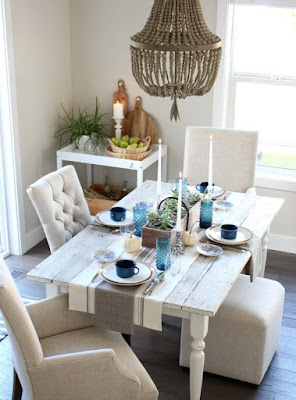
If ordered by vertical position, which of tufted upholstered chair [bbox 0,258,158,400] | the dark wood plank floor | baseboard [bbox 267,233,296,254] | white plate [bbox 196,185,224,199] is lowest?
the dark wood plank floor

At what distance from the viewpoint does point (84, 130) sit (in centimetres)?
487

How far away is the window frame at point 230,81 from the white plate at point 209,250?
1.66 meters

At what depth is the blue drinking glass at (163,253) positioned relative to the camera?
2951mm

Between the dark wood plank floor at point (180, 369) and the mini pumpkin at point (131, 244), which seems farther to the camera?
the dark wood plank floor at point (180, 369)

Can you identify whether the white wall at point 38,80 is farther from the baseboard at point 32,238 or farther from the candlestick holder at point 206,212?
the candlestick holder at point 206,212

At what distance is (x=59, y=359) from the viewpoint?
8.28 ft

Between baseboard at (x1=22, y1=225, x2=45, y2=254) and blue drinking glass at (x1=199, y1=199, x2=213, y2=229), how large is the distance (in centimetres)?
174

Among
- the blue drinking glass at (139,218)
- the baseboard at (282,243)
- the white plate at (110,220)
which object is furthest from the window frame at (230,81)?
the blue drinking glass at (139,218)

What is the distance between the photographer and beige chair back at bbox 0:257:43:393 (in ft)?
7.98

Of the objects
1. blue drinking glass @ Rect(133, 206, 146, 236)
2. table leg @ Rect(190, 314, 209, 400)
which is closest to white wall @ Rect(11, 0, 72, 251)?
blue drinking glass @ Rect(133, 206, 146, 236)

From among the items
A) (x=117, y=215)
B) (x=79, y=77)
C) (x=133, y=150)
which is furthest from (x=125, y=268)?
(x=79, y=77)

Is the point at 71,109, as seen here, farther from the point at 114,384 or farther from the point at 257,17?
the point at 114,384

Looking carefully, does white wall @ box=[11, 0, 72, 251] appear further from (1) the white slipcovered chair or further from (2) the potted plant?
(1) the white slipcovered chair

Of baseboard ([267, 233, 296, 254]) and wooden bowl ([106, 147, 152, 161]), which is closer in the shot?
wooden bowl ([106, 147, 152, 161])
